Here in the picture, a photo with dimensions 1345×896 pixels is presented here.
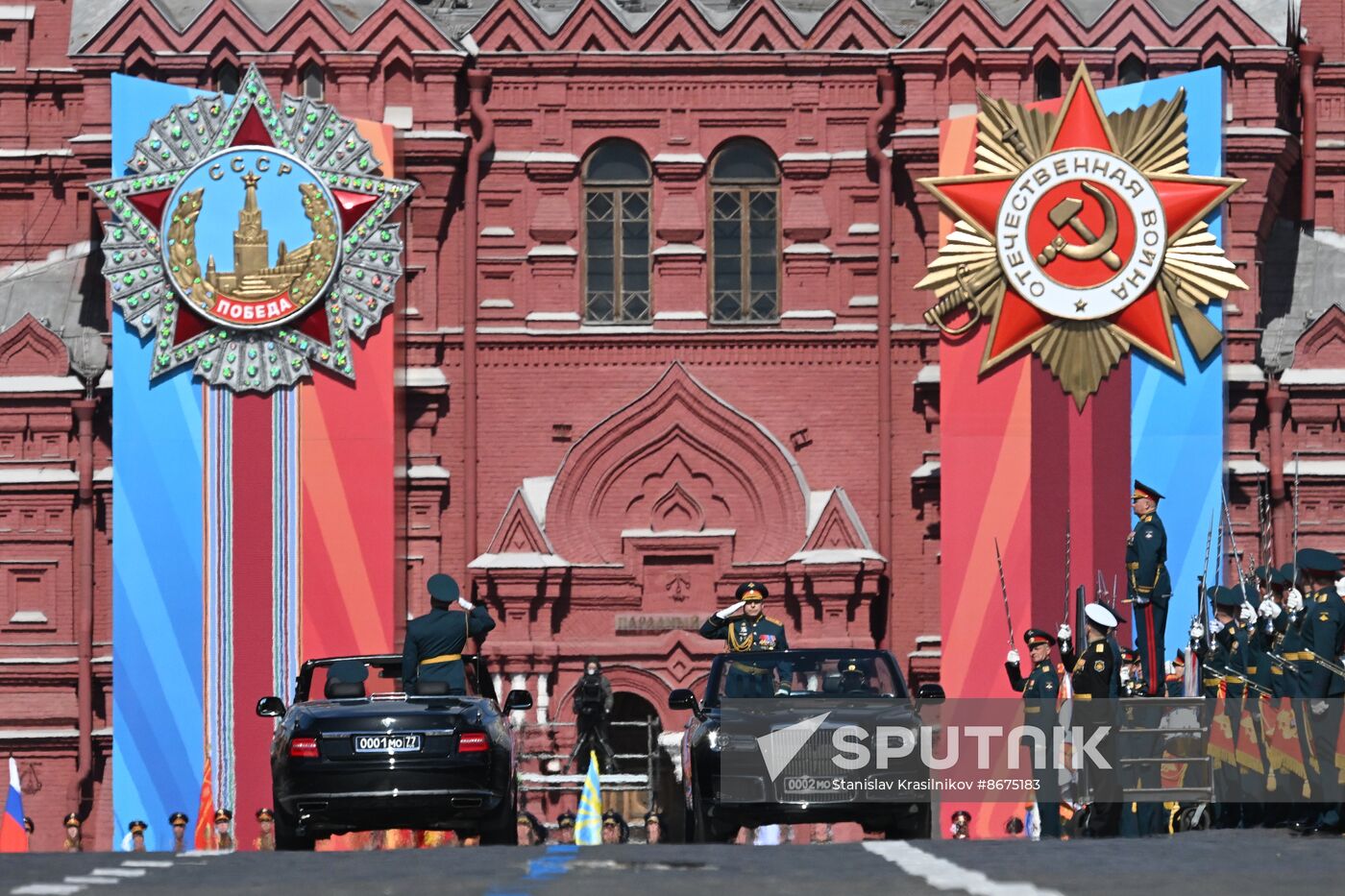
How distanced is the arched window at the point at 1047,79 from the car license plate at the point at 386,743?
1716 cm

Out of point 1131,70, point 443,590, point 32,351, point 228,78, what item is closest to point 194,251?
point 228,78

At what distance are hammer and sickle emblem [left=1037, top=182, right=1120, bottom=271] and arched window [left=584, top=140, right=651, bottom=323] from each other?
4.88 metres

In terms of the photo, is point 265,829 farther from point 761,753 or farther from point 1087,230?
point 761,753

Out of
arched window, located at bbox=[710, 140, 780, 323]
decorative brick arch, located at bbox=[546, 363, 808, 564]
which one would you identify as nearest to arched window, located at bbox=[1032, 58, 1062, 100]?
arched window, located at bbox=[710, 140, 780, 323]

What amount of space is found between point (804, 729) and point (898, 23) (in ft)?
57.2

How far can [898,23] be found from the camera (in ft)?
116

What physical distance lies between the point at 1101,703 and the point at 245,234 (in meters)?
15.5

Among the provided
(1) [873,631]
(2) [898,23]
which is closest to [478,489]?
(1) [873,631]

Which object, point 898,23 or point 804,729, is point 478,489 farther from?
point 804,729

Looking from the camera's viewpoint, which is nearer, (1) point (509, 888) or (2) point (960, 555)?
(1) point (509, 888)

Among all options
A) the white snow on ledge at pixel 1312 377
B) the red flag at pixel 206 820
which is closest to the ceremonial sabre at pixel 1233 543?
the white snow on ledge at pixel 1312 377

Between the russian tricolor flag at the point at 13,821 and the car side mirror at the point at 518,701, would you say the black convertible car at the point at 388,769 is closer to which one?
the car side mirror at the point at 518,701

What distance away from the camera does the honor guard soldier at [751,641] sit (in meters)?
20.7

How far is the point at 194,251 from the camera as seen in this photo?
3338cm
